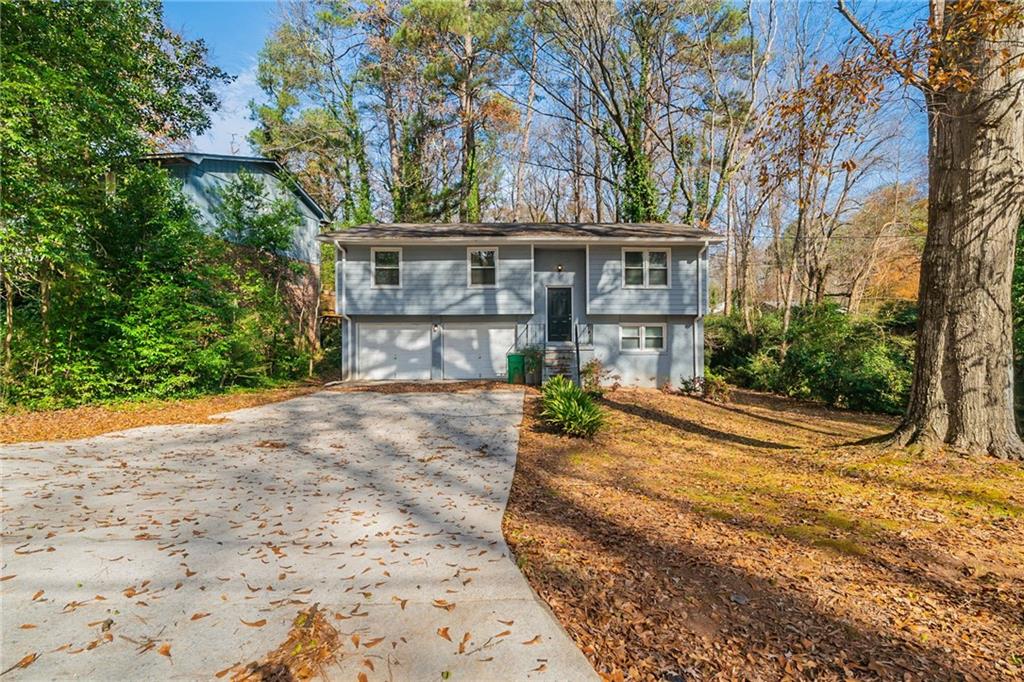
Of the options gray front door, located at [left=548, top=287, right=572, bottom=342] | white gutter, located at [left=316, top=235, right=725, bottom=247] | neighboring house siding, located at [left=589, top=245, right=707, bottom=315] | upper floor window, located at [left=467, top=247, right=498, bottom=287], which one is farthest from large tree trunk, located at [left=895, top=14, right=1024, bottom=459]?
upper floor window, located at [left=467, top=247, right=498, bottom=287]

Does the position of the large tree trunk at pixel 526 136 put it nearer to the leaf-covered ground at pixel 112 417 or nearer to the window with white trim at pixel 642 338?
the window with white trim at pixel 642 338

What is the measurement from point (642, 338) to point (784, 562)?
38.3 ft

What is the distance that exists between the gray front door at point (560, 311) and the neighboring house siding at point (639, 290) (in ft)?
2.96

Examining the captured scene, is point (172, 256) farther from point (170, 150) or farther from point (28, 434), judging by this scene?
point (170, 150)

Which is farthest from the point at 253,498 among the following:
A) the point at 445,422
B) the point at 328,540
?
the point at 445,422

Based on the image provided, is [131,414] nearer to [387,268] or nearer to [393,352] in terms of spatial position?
[393,352]

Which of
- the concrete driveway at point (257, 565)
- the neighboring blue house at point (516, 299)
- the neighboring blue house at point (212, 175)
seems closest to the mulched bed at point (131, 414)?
the concrete driveway at point (257, 565)

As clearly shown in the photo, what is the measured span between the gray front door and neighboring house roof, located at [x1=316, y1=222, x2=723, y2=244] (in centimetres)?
182

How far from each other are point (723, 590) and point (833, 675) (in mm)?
768

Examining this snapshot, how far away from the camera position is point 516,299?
14.2m

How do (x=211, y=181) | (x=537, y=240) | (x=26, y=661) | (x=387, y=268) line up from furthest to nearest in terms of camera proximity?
(x=211, y=181)
(x=387, y=268)
(x=537, y=240)
(x=26, y=661)

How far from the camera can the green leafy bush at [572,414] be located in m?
7.59

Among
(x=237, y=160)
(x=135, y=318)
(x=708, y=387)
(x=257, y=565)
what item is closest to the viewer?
(x=257, y=565)

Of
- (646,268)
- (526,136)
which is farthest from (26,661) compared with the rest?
(526,136)
